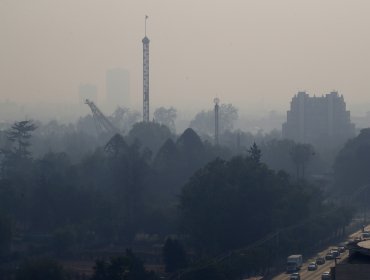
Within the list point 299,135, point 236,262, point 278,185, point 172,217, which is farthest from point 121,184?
point 299,135

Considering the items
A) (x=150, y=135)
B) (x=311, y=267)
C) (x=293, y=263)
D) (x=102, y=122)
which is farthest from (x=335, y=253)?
(x=102, y=122)

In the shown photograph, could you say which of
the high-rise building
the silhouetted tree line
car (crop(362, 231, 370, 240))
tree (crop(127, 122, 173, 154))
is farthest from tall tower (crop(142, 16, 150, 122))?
car (crop(362, 231, 370, 240))

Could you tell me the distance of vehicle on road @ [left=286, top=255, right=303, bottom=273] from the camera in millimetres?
21911

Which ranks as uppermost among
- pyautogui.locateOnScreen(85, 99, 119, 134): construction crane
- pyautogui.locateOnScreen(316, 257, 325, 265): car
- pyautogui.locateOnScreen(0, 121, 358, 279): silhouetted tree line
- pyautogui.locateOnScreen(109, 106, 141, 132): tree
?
pyautogui.locateOnScreen(109, 106, 141, 132): tree

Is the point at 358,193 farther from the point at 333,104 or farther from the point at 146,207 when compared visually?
the point at 333,104

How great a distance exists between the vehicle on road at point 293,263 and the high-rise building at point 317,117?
4800 centimetres

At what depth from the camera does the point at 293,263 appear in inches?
869

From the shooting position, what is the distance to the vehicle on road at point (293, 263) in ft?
71.9

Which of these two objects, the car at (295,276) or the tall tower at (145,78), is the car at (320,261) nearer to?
the car at (295,276)

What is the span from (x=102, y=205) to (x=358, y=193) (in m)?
12.4

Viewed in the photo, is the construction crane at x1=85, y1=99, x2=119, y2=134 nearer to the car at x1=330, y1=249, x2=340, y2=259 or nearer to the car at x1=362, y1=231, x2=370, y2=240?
the car at x1=362, y1=231, x2=370, y2=240

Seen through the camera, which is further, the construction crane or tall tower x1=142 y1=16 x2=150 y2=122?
the construction crane

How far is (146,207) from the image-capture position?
30.3 metres

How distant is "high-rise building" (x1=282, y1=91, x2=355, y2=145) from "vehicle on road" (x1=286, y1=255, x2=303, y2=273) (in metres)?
48.0
